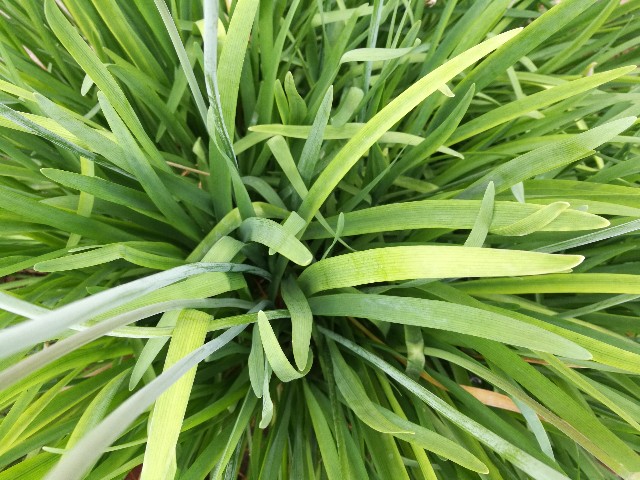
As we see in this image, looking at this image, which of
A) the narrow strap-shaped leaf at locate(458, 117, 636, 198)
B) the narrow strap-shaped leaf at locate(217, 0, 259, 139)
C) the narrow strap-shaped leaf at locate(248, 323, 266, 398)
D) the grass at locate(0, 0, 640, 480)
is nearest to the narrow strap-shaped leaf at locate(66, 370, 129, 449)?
the grass at locate(0, 0, 640, 480)

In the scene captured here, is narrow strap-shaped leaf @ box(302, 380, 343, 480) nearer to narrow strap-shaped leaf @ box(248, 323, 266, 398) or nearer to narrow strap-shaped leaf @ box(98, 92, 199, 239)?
narrow strap-shaped leaf @ box(248, 323, 266, 398)

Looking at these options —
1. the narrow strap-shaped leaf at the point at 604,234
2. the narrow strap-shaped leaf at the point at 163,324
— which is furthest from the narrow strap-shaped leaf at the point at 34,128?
the narrow strap-shaped leaf at the point at 604,234

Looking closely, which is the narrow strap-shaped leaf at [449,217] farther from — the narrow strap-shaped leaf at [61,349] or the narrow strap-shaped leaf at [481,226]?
the narrow strap-shaped leaf at [61,349]

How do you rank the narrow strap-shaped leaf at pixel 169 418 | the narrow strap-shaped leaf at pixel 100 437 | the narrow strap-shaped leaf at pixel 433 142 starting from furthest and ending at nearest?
1. the narrow strap-shaped leaf at pixel 433 142
2. the narrow strap-shaped leaf at pixel 169 418
3. the narrow strap-shaped leaf at pixel 100 437

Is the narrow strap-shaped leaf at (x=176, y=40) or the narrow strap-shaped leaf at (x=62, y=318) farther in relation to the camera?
the narrow strap-shaped leaf at (x=176, y=40)

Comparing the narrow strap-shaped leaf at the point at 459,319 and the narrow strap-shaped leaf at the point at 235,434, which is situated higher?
the narrow strap-shaped leaf at the point at 459,319

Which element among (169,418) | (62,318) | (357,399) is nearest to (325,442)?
(357,399)

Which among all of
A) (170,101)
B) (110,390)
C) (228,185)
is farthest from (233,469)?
(170,101)

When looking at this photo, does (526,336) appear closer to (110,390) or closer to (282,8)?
(110,390)
